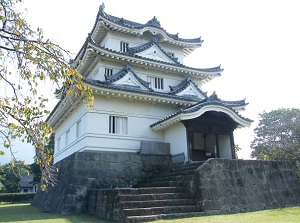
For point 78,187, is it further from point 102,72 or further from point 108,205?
point 102,72

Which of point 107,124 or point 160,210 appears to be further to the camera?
point 107,124

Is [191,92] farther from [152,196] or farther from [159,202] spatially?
[159,202]

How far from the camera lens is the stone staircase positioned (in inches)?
304

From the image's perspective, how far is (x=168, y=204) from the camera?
861cm

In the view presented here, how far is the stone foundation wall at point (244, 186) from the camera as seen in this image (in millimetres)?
9234

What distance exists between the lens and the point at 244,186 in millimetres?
10211

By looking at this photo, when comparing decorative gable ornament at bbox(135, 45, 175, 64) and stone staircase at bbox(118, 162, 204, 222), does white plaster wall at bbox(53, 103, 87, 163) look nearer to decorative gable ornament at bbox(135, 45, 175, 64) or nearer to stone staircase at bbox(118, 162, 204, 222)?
decorative gable ornament at bbox(135, 45, 175, 64)

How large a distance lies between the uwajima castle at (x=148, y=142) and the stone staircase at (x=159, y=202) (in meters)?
0.03

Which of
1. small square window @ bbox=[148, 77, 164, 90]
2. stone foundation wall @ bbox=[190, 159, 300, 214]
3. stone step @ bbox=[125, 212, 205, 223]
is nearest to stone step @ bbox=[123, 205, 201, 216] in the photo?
stone step @ bbox=[125, 212, 205, 223]

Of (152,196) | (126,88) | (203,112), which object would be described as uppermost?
(126,88)

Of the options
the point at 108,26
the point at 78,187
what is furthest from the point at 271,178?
the point at 108,26

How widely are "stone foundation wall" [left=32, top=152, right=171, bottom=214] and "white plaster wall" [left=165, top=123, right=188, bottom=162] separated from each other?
779mm

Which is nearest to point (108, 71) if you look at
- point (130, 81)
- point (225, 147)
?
point (130, 81)

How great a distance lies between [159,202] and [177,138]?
5506mm
